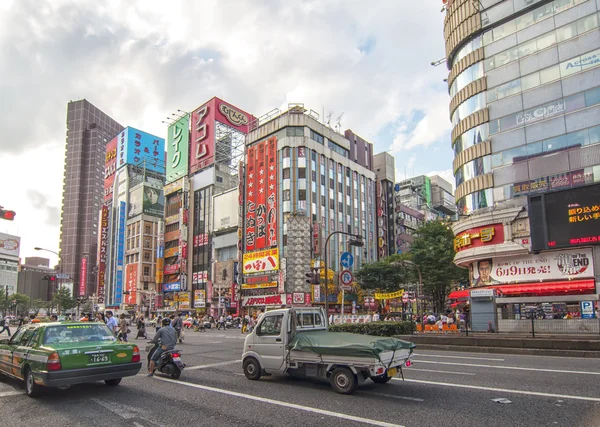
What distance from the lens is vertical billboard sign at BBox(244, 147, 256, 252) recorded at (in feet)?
197

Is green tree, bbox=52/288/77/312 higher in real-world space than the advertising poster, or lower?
lower

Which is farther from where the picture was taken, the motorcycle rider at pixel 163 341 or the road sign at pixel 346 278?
the road sign at pixel 346 278

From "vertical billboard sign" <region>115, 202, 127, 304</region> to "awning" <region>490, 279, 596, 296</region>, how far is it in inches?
2983

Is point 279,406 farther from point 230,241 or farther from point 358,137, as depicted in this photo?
point 358,137

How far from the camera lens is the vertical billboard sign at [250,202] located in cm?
5997

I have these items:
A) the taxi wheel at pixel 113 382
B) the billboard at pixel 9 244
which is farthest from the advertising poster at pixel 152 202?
the billboard at pixel 9 244

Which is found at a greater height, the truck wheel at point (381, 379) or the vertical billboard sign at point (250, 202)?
the vertical billboard sign at point (250, 202)

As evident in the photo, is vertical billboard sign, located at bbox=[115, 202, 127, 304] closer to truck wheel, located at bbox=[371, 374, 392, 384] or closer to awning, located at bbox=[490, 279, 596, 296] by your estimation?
awning, located at bbox=[490, 279, 596, 296]

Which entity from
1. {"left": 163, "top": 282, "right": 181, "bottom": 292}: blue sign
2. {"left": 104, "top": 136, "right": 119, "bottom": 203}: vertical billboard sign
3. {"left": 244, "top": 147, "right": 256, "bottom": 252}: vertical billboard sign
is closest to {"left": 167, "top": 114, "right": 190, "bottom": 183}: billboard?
{"left": 163, "top": 282, "right": 181, "bottom": 292}: blue sign

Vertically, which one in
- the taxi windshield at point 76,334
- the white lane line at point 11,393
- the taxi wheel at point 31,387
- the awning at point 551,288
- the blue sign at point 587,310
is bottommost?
the white lane line at point 11,393

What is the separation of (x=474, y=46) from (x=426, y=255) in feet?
60.9

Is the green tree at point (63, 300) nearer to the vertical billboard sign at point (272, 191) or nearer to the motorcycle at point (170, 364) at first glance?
the vertical billboard sign at point (272, 191)

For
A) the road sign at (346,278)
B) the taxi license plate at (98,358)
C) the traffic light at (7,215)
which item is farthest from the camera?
the road sign at (346,278)

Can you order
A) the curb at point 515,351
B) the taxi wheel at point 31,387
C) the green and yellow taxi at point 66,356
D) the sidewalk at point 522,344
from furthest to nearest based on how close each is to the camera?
the sidewalk at point 522,344, the curb at point 515,351, the taxi wheel at point 31,387, the green and yellow taxi at point 66,356
